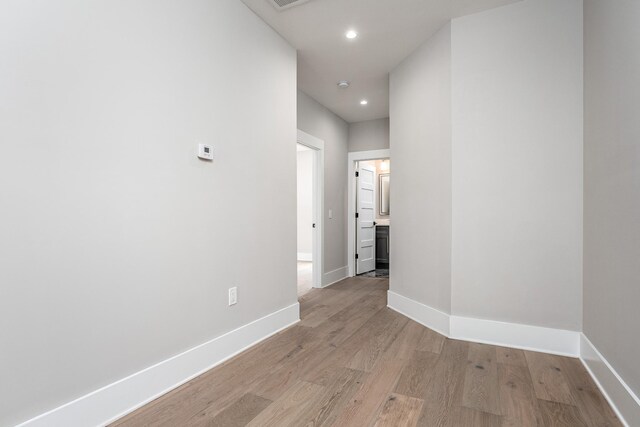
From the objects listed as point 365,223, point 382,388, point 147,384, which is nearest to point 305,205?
point 365,223

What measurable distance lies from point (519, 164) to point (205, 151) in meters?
2.31

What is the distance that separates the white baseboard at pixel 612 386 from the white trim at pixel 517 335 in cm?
11

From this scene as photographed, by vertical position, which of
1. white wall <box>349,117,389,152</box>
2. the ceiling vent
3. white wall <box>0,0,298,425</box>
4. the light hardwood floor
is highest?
the ceiling vent

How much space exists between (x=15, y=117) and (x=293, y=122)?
2194mm

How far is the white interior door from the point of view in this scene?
577 centimetres

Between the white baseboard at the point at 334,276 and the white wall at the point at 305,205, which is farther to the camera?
the white wall at the point at 305,205

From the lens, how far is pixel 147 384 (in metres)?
1.82

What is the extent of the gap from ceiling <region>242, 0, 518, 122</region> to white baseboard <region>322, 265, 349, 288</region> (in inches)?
104

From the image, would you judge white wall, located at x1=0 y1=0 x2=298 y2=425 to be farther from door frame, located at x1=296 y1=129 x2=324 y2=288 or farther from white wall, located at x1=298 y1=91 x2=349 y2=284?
door frame, located at x1=296 y1=129 x2=324 y2=288

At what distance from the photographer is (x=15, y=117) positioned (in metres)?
1.33

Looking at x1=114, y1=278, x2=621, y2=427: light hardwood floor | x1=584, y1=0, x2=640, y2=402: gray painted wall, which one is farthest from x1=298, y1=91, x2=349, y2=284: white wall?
x1=584, y1=0, x2=640, y2=402: gray painted wall

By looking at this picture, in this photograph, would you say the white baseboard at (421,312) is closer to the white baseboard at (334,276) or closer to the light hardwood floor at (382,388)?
the light hardwood floor at (382,388)

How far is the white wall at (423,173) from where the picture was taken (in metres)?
2.89

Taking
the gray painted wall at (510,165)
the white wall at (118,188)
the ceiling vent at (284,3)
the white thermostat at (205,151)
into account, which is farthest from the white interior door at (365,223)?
the white thermostat at (205,151)
